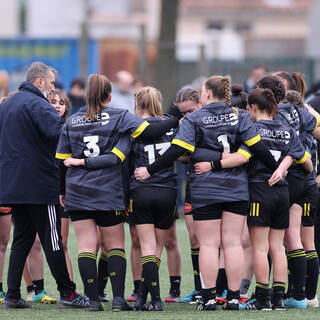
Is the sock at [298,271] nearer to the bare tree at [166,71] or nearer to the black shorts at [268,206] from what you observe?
the black shorts at [268,206]

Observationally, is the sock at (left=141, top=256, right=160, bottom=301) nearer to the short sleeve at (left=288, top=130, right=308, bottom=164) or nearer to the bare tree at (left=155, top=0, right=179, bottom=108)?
the short sleeve at (left=288, top=130, right=308, bottom=164)

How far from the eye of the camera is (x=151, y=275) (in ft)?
25.2

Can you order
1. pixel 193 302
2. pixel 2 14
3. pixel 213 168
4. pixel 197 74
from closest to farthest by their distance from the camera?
1. pixel 213 168
2. pixel 193 302
3. pixel 197 74
4. pixel 2 14

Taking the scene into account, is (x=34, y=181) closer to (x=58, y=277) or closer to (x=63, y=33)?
(x=58, y=277)

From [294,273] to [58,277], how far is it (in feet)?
6.37

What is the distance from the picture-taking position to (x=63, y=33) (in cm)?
3328

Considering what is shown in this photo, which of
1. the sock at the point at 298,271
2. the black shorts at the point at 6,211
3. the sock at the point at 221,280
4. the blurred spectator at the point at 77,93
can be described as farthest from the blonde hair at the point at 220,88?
the blurred spectator at the point at 77,93

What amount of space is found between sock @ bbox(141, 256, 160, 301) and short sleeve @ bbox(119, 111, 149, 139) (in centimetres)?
101

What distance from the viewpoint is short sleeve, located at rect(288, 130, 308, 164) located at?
7711 mm

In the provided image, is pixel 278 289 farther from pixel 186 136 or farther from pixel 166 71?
pixel 166 71

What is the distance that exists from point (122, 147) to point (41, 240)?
41.0 inches

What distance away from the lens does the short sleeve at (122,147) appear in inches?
298

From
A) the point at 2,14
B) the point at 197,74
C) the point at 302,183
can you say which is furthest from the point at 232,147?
the point at 2,14

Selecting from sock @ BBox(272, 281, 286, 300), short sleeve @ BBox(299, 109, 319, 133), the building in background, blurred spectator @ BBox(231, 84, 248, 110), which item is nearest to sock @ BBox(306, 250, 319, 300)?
sock @ BBox(272, 281, 286, 300)
